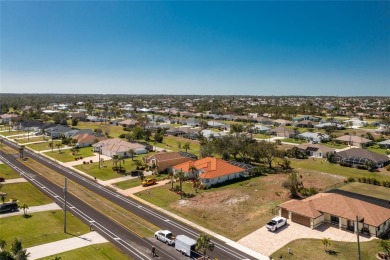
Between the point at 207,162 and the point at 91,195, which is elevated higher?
the point at 207,162

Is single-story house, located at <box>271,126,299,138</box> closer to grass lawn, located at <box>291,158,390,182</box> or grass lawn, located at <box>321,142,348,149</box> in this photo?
grass lawn, located at <box>321,142,348,149</box>

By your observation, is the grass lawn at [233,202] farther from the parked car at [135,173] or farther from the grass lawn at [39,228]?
the grass lawn at [39,228]

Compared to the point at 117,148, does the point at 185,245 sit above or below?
below

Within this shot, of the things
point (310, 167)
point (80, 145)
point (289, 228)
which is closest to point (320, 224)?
point (289, 228)

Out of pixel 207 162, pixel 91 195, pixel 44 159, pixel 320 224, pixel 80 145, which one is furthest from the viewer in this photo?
pixel 80 145

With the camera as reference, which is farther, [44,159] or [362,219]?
[44,159]

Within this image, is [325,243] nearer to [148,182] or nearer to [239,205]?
[239,205]

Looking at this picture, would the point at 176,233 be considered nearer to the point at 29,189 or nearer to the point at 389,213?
the point at 389,213

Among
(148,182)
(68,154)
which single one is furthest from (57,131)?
(148,182)
